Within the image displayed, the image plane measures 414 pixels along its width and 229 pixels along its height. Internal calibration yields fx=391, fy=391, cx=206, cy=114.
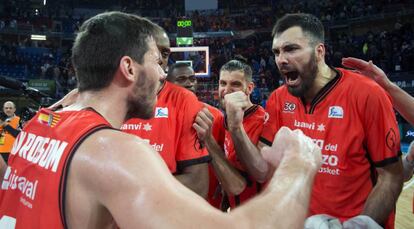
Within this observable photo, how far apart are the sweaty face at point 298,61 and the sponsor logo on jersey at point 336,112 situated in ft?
0.73

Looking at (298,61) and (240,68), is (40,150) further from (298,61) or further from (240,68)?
(240,68)

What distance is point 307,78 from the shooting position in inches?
101

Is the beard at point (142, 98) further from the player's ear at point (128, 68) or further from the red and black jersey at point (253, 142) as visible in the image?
the red and black jersey at point (253, 142)

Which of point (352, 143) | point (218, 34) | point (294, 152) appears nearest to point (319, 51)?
point (352, 143)

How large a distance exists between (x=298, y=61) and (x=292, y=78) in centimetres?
12

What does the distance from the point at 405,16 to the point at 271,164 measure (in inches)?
862

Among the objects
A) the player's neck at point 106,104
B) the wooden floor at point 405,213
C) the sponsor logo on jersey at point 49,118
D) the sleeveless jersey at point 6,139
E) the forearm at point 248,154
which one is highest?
the player's neck at point 106,104

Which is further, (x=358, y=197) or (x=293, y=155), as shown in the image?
(x=358, y=197)

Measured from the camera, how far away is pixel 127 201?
41.3 inches

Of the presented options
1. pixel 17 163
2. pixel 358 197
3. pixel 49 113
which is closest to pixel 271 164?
pixel 49 113

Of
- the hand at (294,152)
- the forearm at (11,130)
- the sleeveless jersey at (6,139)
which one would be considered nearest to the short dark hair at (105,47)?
the hand at (294,152)

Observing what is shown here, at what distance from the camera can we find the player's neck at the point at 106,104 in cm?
140

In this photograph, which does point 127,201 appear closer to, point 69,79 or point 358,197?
point 358,197

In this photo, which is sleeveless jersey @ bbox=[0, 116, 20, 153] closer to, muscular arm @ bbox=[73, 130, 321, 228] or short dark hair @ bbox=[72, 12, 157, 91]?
short dark hair @ bbox=[72, 12, 157, 91]
